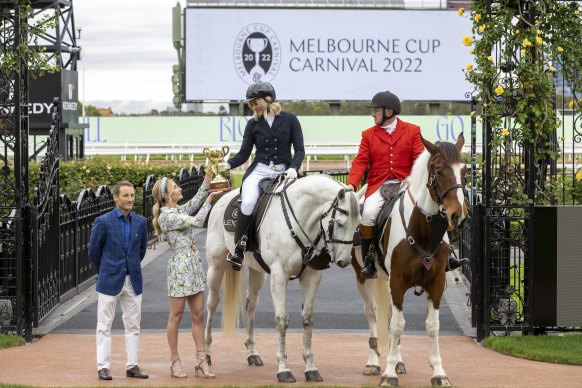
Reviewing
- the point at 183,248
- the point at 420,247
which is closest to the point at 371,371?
the point at 420,247

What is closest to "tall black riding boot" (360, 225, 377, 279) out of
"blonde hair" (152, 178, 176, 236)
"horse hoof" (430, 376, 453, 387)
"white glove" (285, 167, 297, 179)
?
"white glove" (285, 167, 297, 179)

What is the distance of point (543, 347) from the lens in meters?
11.3

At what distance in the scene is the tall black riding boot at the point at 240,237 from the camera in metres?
10.3

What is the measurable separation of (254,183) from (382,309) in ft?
5.52

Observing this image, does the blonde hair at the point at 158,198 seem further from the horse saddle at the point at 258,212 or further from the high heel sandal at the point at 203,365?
the high heel sandal at the point at 203,365

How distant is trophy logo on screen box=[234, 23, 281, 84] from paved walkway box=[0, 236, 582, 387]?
50440 millimetres

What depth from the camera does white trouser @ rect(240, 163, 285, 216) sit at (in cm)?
1035

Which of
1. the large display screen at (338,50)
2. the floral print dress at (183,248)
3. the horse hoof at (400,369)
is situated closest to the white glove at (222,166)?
the floral print dress at (183,248)

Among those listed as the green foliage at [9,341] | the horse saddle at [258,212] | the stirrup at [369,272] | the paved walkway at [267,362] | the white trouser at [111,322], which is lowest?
the paved walkway at [267,362]

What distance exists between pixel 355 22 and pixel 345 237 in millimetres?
55315

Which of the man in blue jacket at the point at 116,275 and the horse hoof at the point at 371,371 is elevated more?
the man in blue jacket at the point at 116,275

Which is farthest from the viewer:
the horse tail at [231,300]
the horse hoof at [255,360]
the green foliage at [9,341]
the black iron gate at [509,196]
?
the black iron gate at [509,196]

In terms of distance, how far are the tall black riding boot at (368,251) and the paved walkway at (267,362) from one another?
0.95 m

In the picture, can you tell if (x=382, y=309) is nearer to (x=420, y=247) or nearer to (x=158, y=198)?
(x=420, y=247)
